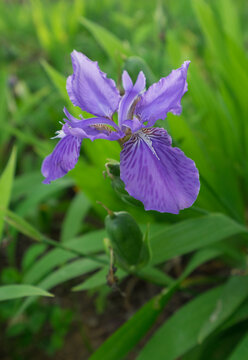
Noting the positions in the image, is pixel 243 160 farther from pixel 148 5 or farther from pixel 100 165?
pixel 148 5

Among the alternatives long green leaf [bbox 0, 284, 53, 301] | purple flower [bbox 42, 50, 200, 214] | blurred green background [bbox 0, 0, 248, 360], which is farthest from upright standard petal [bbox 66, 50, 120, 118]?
long green leaf [bbox 0, 284, 53, 301]

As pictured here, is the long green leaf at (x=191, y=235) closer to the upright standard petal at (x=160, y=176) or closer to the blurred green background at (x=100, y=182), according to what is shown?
the blurred green background at (x=100, y=182)

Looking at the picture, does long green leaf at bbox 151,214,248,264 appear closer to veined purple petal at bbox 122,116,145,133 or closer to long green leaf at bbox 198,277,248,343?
long green leaf at bbox 198,277,248,343

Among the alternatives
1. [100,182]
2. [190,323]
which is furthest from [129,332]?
[100,182]

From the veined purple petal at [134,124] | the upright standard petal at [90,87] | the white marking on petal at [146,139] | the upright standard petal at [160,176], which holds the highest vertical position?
the upright standard petal at [90,87]

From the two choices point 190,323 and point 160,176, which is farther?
point 190,323

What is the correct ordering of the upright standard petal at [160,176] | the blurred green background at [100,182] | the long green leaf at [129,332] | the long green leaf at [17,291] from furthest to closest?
the blurred green background at [100,182] → the long green leaf at [129,332] → the long green leaf at [17,291] → the upright standard petal at [160,176]

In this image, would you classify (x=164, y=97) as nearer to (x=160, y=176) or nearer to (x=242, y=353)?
(x=160, y=176)

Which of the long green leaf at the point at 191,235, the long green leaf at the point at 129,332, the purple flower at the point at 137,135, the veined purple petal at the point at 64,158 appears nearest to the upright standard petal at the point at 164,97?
the purple flower at the point at 137,135
